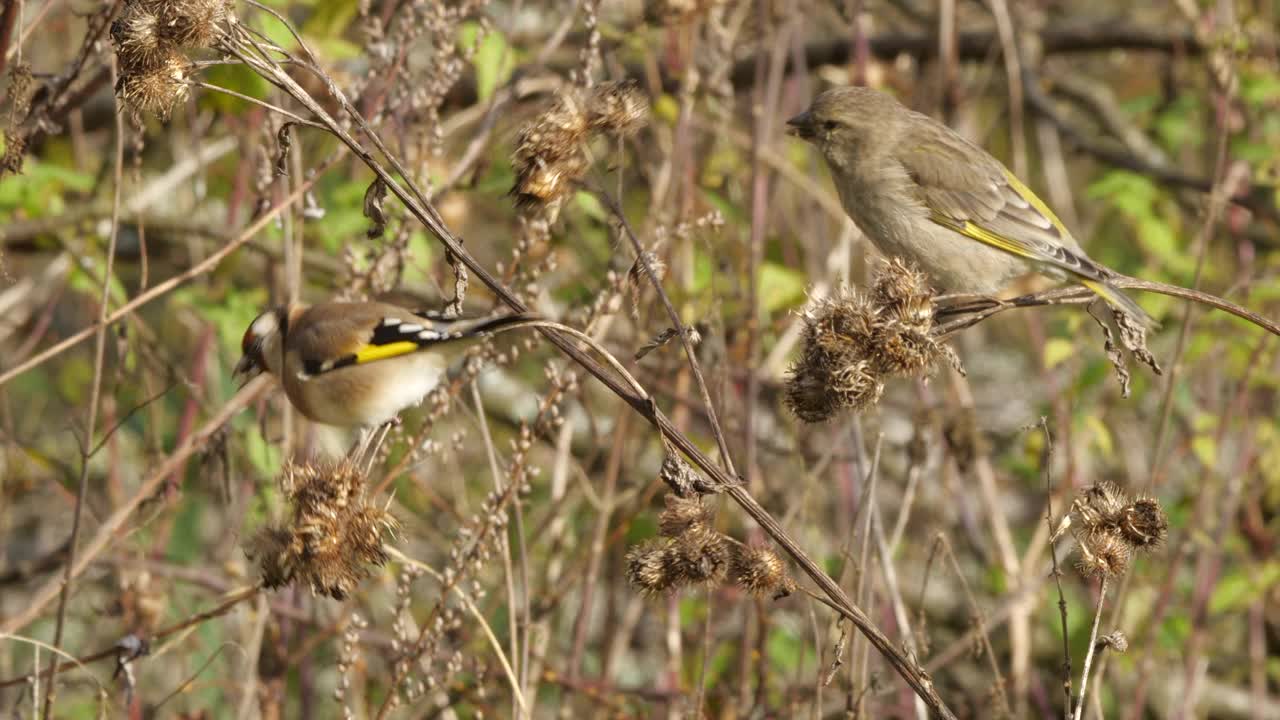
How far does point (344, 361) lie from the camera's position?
3.64m

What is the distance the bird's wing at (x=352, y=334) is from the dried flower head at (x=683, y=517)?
877 mm

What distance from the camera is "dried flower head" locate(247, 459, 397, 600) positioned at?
8.21 ft

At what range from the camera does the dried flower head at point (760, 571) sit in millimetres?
2416

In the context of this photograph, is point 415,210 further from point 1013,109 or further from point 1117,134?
point 1117,134

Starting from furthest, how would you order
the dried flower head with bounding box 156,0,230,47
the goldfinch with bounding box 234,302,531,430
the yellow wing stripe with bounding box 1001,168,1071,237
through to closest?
the yellow wing stripe with bounding box 1001,168,1071,237 → the goldfinch with bounding box 234,302,531,430 → the dried flower head with bounding box 156,0,230,47

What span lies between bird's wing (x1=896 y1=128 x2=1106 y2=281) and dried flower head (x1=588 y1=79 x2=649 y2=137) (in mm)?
1903

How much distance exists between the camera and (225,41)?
7.77 feet

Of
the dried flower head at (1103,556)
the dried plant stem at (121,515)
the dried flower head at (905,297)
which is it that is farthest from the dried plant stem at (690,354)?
the dried plant stem at (121,515)

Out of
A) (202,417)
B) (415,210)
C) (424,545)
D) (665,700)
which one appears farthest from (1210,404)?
(415,210)

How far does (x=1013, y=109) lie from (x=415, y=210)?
13.6 feet

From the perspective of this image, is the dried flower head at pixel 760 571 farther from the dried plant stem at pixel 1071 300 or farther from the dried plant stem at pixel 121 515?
the dried plant stem at pixel 121 515

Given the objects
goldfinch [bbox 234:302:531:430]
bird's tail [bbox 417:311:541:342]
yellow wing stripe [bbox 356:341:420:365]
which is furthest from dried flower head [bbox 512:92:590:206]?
goldfinch [bbox 234:302:531:430]

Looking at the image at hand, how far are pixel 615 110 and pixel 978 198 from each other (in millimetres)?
2160

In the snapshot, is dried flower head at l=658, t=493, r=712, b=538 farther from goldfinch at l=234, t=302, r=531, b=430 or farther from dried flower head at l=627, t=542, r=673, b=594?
goldfinch at l=234, t=302, r=531, b=430
